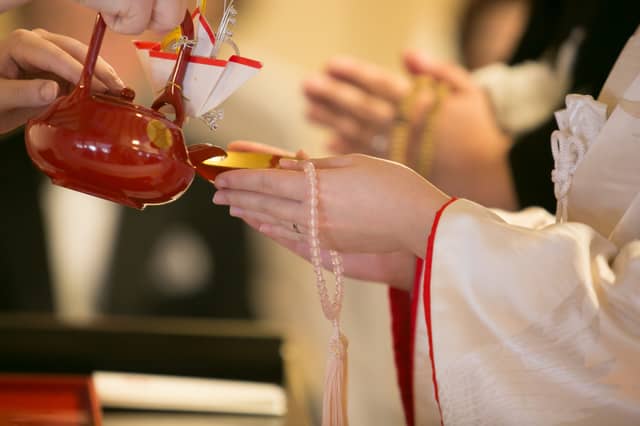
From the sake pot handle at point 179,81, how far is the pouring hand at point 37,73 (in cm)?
5

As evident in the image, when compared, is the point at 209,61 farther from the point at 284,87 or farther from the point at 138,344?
the point at 284,87

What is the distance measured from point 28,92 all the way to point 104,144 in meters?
0.12

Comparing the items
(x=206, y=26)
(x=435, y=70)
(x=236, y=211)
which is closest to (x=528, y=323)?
(x=236, y=211)

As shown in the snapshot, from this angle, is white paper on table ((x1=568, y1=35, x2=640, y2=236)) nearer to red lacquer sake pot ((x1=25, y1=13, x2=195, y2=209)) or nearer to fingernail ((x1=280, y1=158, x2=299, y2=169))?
fingernail ((x1=280, y1=158, x2=299, y2=169))

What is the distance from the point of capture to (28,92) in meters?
0.67

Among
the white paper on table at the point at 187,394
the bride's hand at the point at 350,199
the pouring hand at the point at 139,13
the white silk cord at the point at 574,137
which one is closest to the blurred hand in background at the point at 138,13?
the pouring hand at the point at 139,13

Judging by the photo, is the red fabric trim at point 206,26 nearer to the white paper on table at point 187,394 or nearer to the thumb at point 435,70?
the white paper on table at point 187,394

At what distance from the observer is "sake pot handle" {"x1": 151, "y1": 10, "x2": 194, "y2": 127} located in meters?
0.65

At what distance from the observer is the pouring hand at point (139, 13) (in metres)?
0.59

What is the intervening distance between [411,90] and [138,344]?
0.80 m

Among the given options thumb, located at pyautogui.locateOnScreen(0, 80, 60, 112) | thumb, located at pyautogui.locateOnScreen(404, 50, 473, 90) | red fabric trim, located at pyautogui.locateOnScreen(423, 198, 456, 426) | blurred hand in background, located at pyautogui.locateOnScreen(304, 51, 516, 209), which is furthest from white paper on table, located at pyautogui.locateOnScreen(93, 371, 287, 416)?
thumb, located at pyautogui.locateOnScreen(404, 50, 473, 90)

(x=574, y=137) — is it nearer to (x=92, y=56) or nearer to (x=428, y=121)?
(x=92, y=56)

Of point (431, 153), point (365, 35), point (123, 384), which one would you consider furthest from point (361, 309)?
point (123, 384)

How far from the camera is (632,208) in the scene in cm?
75
